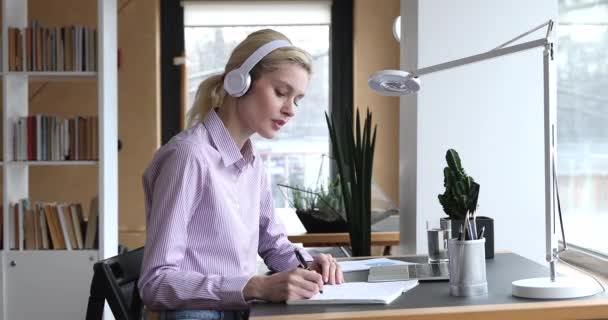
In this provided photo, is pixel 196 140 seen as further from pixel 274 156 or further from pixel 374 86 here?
pixel 274 156

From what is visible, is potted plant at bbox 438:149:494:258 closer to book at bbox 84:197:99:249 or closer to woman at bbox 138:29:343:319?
woman at bbox 138:29:343:319

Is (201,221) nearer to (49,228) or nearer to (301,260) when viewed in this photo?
(301,260)

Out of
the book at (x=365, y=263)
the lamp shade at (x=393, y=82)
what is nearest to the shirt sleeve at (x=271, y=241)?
the book at (x=365, y=263)

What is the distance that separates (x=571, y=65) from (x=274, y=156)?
9.78 ft

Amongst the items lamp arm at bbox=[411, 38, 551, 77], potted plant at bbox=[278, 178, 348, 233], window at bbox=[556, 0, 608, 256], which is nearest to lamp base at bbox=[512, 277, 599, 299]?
lamp arm at bbox=[411, 38, 551, 77]

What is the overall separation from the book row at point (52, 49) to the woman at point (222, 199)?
88.4 inches

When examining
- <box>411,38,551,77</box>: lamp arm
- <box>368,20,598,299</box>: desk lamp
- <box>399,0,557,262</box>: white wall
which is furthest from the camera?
<box>399,0,557,262</box>: white wall

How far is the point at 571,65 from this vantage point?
159 inches

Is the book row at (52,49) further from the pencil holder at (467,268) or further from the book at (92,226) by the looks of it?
the pencil holder at (467,268)

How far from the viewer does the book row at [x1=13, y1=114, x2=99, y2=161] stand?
4086 millimetres

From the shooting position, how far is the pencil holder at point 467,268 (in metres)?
1.73

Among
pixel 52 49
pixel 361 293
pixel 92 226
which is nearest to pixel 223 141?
pixel 361 293

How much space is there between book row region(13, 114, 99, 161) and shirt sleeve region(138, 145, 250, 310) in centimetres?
246

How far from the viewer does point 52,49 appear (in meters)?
4.10
